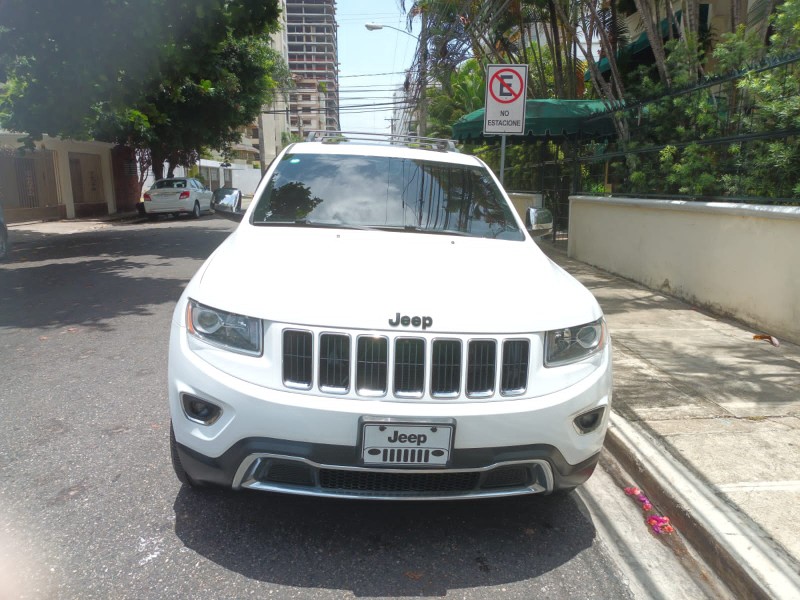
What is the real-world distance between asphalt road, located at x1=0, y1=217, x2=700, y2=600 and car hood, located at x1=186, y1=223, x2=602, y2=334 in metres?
0.21

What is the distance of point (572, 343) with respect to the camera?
9.43 ft

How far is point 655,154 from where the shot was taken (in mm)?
8719

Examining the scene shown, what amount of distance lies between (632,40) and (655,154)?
812 cm

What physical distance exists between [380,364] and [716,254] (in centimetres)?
581

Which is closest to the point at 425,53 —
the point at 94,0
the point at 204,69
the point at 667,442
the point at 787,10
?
the point at 204,69

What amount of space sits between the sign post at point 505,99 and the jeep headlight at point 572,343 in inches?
212

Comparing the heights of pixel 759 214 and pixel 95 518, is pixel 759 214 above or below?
above

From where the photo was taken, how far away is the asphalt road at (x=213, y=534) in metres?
2.64

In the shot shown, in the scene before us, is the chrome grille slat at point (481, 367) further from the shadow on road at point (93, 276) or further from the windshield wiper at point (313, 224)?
the shadow on road at point (93, 276)

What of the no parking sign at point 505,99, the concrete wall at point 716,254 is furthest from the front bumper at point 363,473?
the no parking sign at point 505,99

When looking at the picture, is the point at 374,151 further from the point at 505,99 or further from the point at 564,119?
the point at 564,119

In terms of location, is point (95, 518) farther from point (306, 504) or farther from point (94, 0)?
point (94, 0)

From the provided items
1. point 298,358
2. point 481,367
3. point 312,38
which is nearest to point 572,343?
point 481,367

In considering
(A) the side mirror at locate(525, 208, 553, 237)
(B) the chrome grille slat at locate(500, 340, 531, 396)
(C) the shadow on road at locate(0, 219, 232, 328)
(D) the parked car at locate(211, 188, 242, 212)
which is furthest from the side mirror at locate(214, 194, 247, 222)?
(C) the shadow on road at locate(0, 219, 232, 328)
